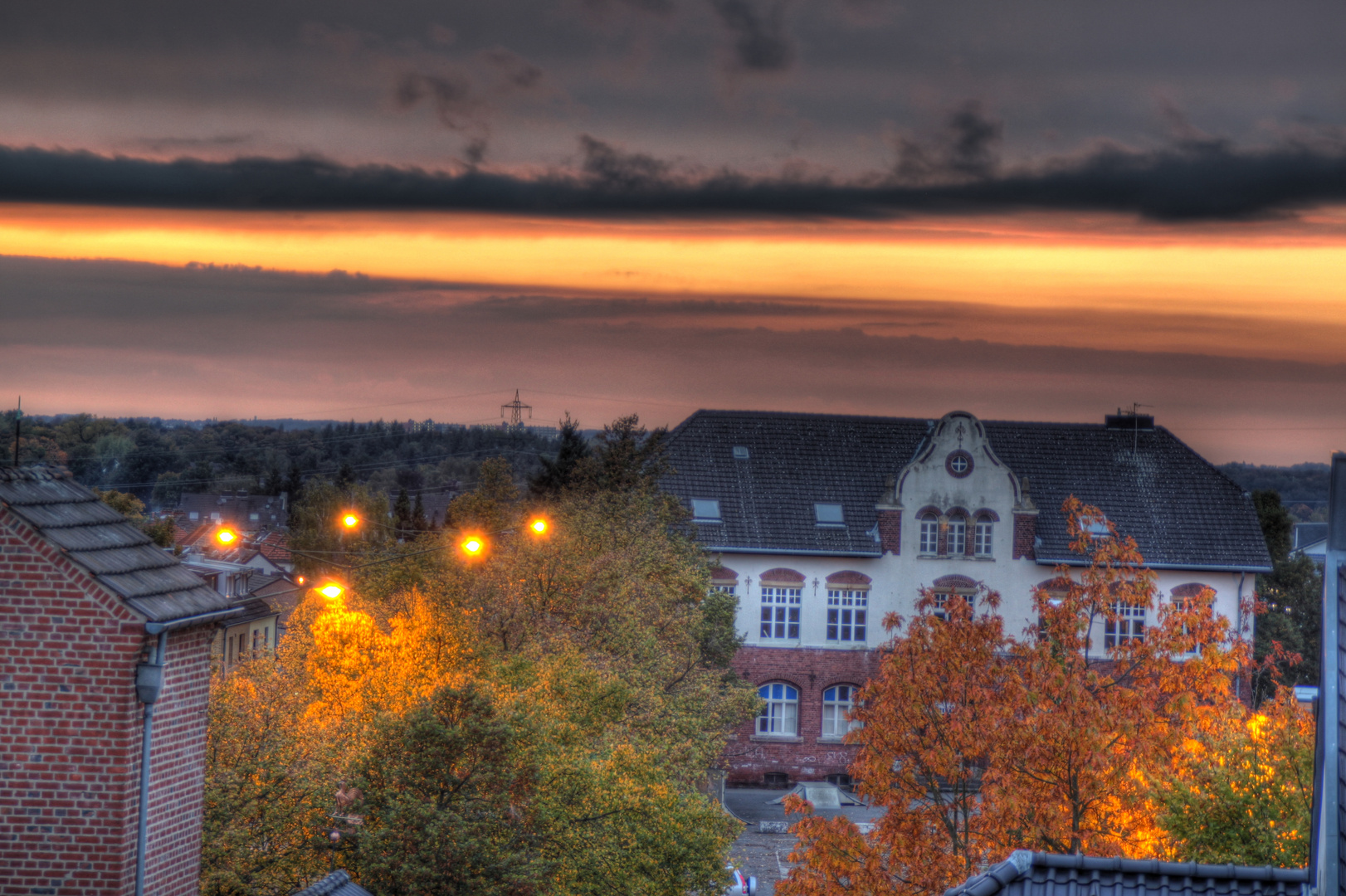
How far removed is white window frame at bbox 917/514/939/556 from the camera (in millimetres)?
49875

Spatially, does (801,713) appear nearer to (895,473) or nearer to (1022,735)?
(895,473)

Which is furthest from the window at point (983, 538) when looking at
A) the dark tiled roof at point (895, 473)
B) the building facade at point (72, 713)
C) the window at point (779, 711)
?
the building facade at point (72, 713)

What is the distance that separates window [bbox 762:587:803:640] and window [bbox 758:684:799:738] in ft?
6.51

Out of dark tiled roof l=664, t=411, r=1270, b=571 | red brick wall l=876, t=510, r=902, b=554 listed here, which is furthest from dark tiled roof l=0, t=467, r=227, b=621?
red brick wall l=876, t=510, r=902, b=554

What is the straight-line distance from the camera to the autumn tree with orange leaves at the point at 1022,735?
66.0ft

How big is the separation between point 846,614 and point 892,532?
11.8 ft

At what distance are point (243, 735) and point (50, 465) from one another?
7.47m

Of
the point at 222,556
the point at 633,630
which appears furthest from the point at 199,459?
the point at 633,630

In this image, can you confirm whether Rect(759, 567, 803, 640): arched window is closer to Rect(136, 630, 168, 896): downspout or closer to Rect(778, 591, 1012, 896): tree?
Rect(778, 591, 1012, 896): tree

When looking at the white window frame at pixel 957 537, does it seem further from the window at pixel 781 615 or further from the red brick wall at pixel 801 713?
the window at pixel 781 615

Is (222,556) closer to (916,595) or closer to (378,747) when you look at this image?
(916,595)

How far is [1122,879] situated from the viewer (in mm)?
10000

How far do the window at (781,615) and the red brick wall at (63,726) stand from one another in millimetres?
38755

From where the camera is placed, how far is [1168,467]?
52.9m
